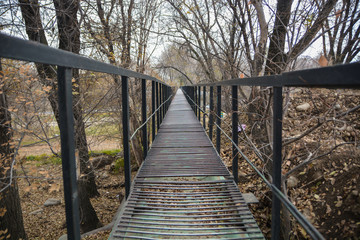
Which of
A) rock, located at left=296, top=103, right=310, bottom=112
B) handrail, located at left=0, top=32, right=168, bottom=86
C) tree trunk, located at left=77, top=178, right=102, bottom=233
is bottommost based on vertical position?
tree trunk, located at left=77, top=178, right=102, bottom=233

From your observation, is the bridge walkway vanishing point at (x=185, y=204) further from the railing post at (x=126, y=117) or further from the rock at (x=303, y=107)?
the rock at (x=303, y=107)

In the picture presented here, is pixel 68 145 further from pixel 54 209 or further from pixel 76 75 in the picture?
pixel 54 209

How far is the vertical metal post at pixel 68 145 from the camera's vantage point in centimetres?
115

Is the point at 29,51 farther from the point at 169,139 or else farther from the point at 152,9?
the point at 152,9

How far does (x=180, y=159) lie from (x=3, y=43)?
2.97 m

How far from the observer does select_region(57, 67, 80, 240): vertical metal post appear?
115cm

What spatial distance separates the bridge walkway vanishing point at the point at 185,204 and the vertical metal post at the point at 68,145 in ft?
2.38

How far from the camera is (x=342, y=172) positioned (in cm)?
432

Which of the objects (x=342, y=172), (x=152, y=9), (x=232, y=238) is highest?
(x=152, y=9)

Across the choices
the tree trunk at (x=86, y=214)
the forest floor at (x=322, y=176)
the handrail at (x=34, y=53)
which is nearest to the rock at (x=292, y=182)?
the forest floor at (x=322, y=176)

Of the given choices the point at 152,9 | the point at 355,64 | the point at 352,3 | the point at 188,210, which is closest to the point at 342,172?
the point at 352,3

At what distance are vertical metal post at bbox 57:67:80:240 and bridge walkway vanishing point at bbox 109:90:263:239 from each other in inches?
28.5

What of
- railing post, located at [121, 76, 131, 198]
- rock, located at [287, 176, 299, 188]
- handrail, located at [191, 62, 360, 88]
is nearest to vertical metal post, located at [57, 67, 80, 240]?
handrail, located at [191, 62, 360, 88]

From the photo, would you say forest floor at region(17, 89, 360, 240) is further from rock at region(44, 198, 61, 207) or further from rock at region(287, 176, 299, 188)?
rock at region(44, 198, 61, 207)
